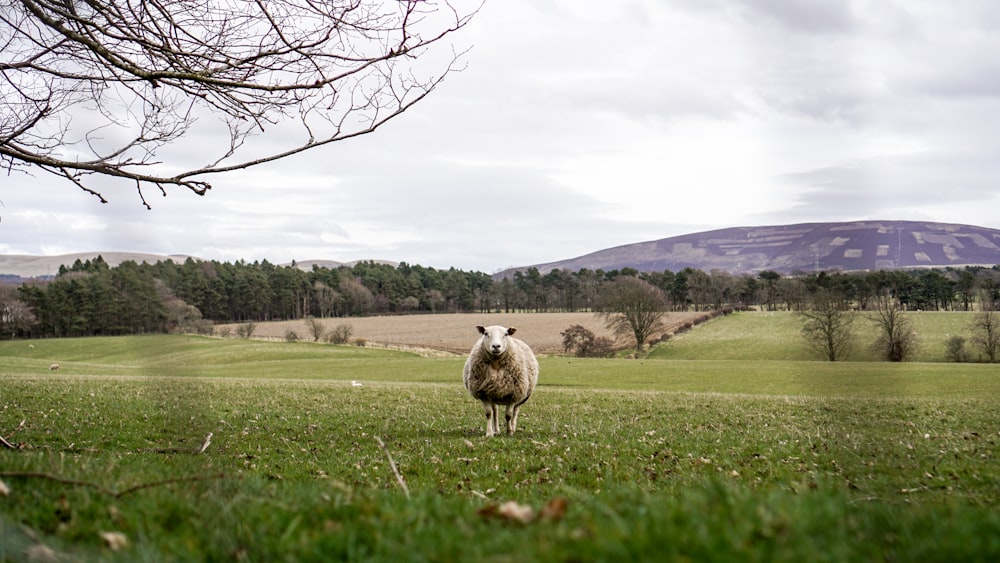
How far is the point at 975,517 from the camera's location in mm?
3342

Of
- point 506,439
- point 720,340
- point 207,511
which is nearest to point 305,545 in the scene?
point 207,511

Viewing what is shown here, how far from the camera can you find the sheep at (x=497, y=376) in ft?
48.0

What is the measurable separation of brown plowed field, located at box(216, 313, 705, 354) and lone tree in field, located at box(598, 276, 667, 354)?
4411mm

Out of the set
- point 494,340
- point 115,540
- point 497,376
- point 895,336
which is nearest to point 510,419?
point 497,376

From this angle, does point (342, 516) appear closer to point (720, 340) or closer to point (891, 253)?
point (891, 253)

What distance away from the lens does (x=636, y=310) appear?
88500 mm

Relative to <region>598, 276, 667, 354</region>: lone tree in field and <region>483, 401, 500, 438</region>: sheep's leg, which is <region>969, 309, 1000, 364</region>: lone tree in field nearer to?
<region>598, 276, 667, 354</region>: lone tree in field

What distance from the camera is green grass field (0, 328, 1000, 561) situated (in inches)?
118

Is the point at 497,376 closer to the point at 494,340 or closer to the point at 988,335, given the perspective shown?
the point at 494,340

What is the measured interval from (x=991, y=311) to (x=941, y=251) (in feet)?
234

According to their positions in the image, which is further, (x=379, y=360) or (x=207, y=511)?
(x=379, y=360)

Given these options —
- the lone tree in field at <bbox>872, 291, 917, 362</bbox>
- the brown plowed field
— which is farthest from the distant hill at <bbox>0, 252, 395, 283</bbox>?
the lone tree in field at <bbox>872, 291, 917, 362</bbox>

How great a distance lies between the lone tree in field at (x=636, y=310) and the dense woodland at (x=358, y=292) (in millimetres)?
6038

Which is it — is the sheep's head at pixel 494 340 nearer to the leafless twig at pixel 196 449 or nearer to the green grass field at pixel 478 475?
the green grass field at pixel 478 475
